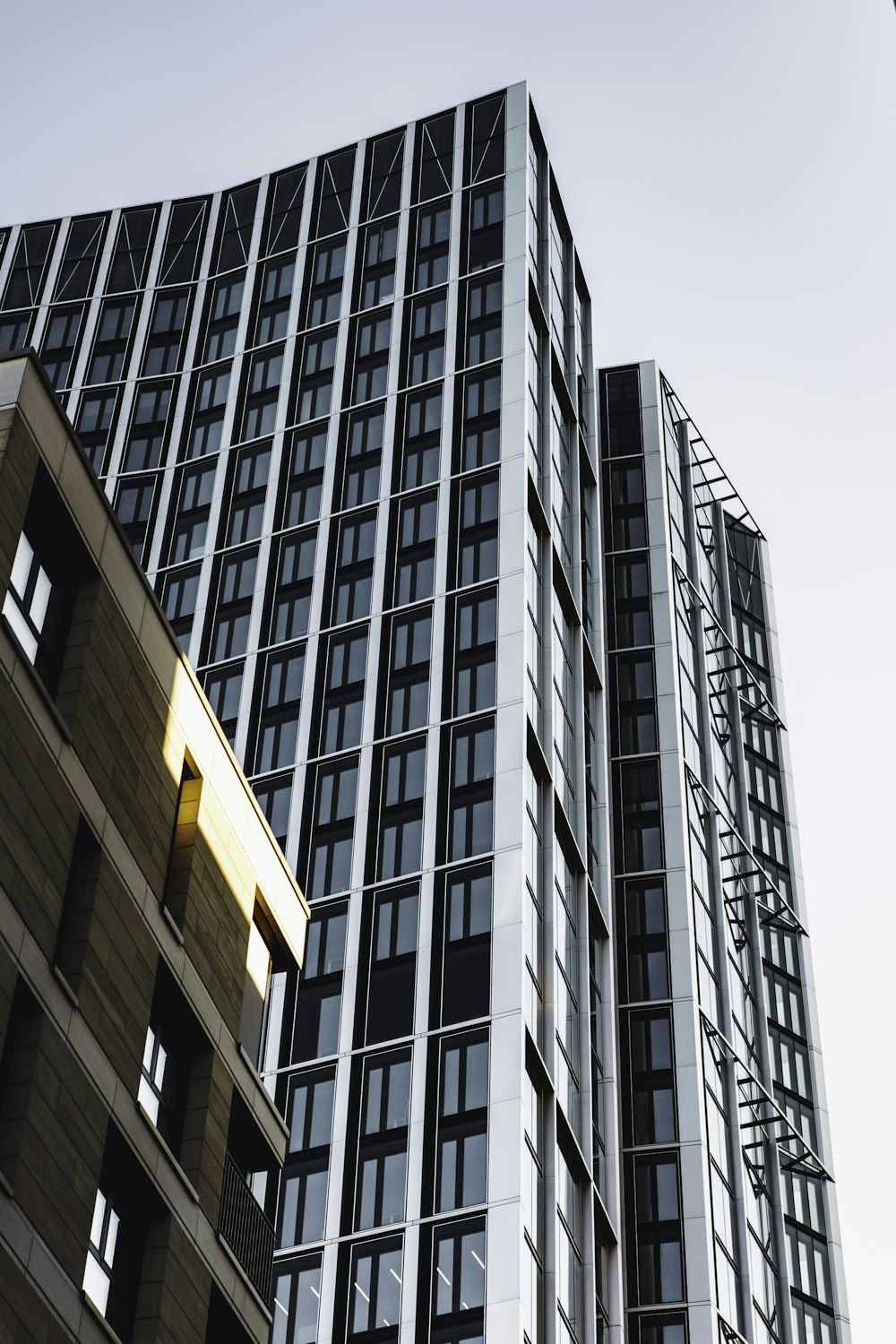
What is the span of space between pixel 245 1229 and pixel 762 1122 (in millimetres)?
57418

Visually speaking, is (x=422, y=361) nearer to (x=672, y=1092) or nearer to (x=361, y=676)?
(x=361, y=676)

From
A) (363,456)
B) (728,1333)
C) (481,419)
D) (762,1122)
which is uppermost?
(363,456)

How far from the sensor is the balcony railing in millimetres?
31695

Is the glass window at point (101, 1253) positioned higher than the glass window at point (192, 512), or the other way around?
the glass window at point (192, 512)

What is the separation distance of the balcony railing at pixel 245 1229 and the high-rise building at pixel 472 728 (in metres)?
24.7

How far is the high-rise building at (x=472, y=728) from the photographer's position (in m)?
62.6

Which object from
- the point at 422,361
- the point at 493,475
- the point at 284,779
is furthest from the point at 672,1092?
Result: the point at 422,361

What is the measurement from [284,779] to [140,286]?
4126 cm

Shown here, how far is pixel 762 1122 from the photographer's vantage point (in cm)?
8588

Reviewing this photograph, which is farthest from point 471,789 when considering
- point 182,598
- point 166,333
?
point 166,333

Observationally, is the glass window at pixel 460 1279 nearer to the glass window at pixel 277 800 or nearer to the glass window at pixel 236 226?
the glass window at pixel 277 800

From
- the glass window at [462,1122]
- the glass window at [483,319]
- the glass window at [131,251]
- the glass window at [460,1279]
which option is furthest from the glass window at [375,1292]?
the glass window at [131,251]

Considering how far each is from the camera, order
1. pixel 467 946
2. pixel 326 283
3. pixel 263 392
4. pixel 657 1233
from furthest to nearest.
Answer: pixel 326 283 → pixel 263 392 → pixel 657 1233 → pixel 467 946

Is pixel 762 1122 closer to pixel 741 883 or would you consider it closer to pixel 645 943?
pixel 645 943
